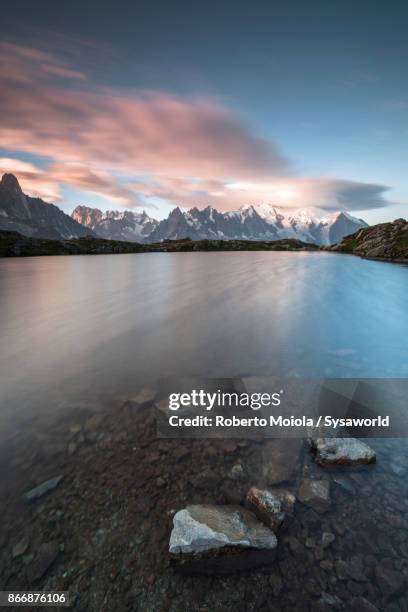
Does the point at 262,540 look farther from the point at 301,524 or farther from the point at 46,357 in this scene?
the point at 46,357

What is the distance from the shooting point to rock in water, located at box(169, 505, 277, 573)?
5613 mm

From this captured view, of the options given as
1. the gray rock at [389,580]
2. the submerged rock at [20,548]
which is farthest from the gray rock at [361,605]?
the submerged rock at [20,548]

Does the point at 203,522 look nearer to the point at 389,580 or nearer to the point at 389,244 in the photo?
the point at 389,580

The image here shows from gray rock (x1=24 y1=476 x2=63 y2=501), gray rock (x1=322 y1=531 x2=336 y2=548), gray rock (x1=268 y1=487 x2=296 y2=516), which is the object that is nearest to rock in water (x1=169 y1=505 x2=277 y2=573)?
gray rock (x1=268 y1=487 x2=296 y2=516)

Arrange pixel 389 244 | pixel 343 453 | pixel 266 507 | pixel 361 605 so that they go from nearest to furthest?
pixel 361 605, pixel 266 507, pixel 343 453, pixel 389 244

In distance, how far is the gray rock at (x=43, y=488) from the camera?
721cm

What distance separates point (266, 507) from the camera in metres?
6.62

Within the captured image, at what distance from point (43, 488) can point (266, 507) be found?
581 centimetres

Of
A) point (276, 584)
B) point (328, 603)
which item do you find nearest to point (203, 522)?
point (276, 584)

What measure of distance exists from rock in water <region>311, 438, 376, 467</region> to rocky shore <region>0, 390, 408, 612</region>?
0.11ft

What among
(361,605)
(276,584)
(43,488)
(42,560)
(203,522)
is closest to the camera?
(361,605)

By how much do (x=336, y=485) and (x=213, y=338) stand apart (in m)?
12.7

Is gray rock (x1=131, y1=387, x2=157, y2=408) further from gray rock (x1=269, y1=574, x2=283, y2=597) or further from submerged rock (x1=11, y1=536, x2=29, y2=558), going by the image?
gray rock (x1=269, y1=574, x2=283, y2=597)

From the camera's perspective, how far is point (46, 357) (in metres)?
16.7
